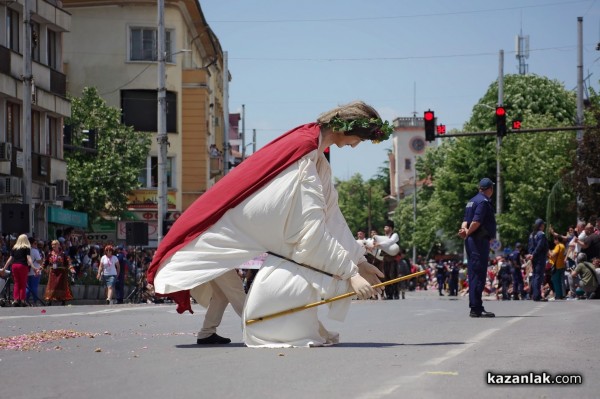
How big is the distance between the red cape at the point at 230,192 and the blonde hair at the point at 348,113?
0.84 ft

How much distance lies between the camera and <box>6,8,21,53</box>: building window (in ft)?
152

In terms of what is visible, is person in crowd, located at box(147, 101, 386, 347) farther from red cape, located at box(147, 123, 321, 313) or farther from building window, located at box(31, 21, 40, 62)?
building window, located at box(31, 21, 40, 62)

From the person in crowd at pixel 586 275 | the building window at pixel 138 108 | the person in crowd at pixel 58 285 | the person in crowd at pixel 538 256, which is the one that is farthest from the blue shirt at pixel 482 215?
the building window at pixel 138 108

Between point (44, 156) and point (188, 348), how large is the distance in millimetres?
40183

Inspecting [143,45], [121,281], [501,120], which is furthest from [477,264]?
[143,45]

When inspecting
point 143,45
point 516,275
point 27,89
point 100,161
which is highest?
point 143,45

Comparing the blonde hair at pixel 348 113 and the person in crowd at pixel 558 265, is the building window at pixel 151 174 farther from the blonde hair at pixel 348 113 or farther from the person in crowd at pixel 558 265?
the blonde hair at pixel 348 113

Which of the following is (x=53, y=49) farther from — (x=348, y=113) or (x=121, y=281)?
(x=348, y=113)

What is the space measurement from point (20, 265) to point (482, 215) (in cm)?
1582

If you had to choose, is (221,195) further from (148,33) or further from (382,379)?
(148,33)

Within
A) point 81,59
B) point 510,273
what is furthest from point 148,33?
point 510,273

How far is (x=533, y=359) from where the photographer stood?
10.1 m

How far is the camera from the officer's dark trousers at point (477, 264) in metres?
18.3

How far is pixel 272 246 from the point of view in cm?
1179
